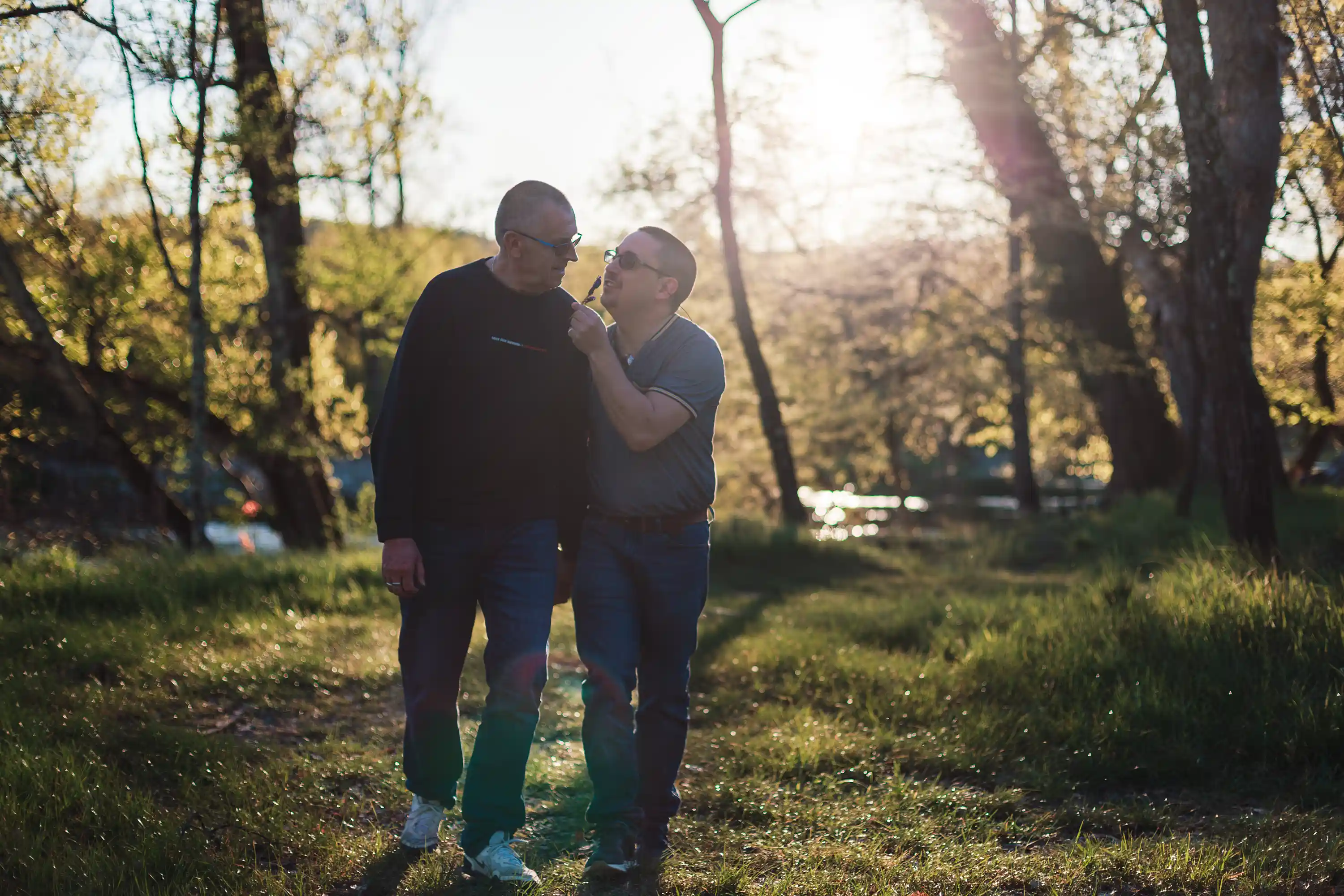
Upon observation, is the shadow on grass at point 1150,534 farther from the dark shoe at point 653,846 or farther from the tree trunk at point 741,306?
the dark shoe at point 653,846

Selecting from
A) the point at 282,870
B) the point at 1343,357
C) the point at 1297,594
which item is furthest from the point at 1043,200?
the point at 282,870

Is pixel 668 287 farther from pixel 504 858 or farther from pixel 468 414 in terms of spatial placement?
pixel 504 858

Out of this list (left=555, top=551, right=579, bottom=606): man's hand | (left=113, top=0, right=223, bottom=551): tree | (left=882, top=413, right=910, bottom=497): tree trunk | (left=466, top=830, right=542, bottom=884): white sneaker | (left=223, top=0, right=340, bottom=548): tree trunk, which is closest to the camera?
(left=466, top=830, right=542, bottom=884): white sneaker

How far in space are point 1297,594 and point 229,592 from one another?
6791mm

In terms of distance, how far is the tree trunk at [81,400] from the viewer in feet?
32.5

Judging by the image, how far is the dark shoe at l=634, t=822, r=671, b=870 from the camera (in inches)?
153

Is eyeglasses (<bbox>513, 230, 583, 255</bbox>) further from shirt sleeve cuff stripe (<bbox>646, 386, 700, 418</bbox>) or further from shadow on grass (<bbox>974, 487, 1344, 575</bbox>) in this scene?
shadow on grass (<bbox>974, 487, 1344, 575</bbox>)

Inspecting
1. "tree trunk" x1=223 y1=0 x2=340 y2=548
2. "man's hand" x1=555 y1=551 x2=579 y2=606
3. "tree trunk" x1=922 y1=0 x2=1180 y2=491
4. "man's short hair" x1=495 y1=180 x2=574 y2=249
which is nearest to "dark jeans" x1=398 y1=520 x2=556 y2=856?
"man's hand" x1=555 y1=551 x2=579 y2=606

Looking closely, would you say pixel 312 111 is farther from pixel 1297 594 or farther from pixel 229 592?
pixel 1297 594

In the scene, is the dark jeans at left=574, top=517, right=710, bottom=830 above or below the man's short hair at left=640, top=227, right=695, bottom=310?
below

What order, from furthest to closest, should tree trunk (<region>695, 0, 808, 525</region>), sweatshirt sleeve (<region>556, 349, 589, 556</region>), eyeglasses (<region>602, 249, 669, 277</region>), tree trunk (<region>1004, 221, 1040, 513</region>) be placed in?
1. tree trunk (<region>1004, 221, 1040, 513</region>)
2. tree trunk (<region>695, 0, 808, 525</region>)
3. sweatshirt sleeve (<region>556, 349, 589, 556</region>)
4. eyeglasses (<region>602, 249, 669, 277</region>)

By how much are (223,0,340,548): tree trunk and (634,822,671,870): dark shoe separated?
28.6 feet

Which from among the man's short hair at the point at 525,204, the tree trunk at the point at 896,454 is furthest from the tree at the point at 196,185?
the tree trunk at the point at 896,454

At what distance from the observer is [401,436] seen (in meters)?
3.74
